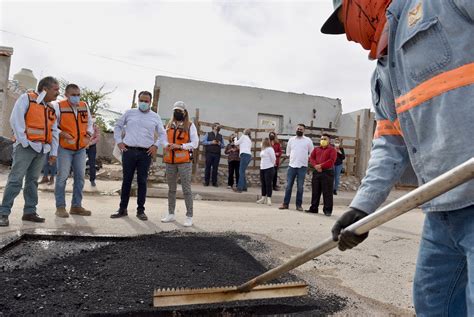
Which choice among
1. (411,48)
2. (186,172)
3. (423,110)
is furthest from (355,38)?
(186,172)

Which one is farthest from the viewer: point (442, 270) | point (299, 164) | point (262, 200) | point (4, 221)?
point (262, 200)

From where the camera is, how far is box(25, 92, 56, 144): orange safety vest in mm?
4867

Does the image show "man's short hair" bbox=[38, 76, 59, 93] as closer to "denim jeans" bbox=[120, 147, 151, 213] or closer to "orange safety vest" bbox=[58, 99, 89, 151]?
"orange safety vest" bbox=[58, 99, 89, 151]

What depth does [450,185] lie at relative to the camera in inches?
45.6

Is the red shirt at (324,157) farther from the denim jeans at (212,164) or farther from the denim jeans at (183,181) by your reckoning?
the denim jeans at (212,164)

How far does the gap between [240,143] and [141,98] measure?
529 centimetres

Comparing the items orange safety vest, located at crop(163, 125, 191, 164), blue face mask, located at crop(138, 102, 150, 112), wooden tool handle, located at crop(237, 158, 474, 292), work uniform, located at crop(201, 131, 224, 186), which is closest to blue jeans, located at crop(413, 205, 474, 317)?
Result: wooden tool handle, located at crop(237, 158, 474, 292)

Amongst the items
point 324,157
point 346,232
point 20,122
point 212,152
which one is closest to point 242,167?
point 212,152

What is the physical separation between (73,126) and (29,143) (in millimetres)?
752

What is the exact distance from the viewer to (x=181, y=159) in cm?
566

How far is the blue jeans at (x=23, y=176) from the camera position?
4.73 m

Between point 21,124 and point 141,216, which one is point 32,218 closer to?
point 21,124

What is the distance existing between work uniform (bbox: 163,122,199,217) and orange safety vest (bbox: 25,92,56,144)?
5.40 feet

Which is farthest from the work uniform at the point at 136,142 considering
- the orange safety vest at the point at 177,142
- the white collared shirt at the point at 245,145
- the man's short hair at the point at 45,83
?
the white collared shirt at the point at 245,145
